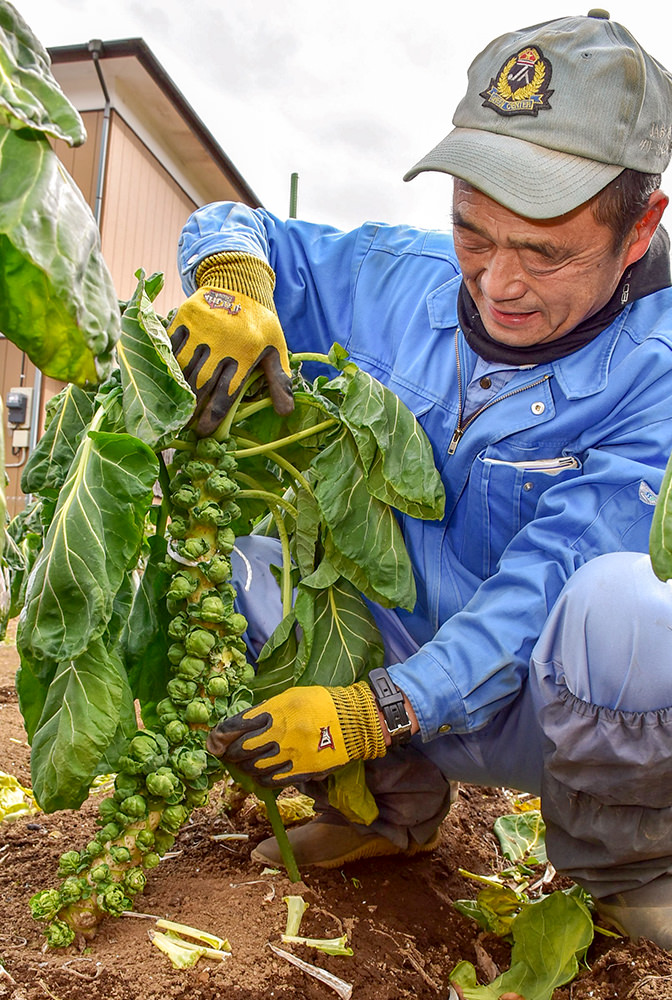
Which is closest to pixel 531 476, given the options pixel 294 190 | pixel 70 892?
pixel 70 892

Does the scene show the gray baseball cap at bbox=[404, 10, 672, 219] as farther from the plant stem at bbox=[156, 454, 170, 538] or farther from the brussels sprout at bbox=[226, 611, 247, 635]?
the brussels sprout at bbox=[226, 611, 247, 635]

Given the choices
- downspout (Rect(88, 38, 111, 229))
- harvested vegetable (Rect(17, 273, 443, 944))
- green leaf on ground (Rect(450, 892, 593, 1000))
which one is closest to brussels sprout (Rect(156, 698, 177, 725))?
harvested vegetable (Rect(17, 273, 443, 944))

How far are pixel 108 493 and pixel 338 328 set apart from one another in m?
1.11

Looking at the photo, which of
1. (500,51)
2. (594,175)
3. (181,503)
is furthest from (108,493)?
(500,51)

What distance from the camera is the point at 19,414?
346 inches

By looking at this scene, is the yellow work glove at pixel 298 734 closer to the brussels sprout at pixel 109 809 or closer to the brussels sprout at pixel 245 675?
the brussels sprout at pixel 245 675

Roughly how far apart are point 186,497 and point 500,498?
0.78 meters

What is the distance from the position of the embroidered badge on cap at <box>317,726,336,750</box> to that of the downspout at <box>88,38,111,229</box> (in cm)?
759

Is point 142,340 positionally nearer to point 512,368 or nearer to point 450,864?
point 512,368

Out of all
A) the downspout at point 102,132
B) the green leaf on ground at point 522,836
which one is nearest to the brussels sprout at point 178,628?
the green leaf on ground at point 522,836

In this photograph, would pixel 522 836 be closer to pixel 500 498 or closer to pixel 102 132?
pixel 500 498

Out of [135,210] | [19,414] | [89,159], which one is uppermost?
[89,159]

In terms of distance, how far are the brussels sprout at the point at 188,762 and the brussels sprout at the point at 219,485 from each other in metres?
0.48

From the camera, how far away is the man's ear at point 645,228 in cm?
204
